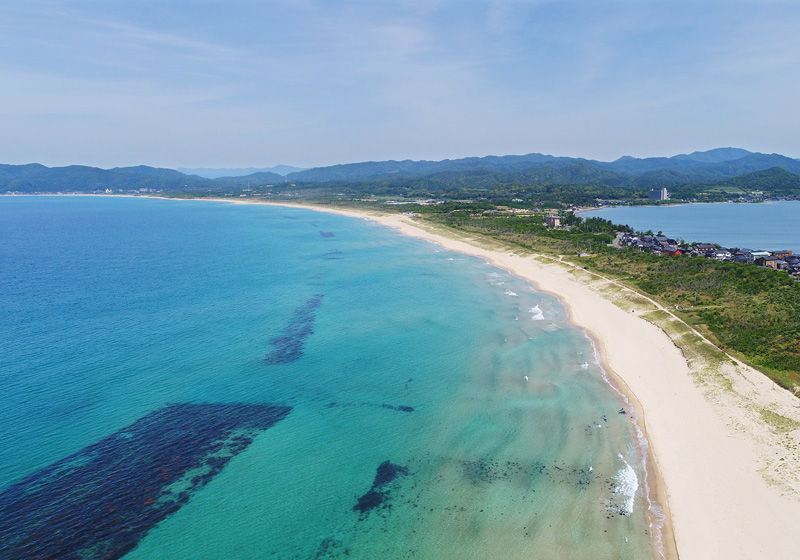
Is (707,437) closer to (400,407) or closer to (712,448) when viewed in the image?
(712,448)

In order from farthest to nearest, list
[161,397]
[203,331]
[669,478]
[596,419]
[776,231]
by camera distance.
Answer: [776,231], [203,331], [161,397], [596,419], [669,478]

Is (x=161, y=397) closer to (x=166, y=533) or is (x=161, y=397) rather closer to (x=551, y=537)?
(x=166, y=533)

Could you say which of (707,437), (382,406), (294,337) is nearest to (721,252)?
(707,437)

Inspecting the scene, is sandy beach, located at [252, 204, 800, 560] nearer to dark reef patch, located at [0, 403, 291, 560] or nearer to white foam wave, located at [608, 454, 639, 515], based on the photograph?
white foam wave, located at [608, 454, 639, 515]

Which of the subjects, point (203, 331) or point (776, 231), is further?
point (776, 231)

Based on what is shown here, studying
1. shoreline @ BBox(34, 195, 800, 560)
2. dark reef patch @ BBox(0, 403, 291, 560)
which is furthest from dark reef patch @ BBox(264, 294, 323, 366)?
shoreline @ BBox(34, 195, 800, 560)

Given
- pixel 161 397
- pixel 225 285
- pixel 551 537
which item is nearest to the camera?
pixel 551 537

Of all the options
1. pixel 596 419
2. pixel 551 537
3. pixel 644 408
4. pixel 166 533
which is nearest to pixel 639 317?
pixel 644 408
